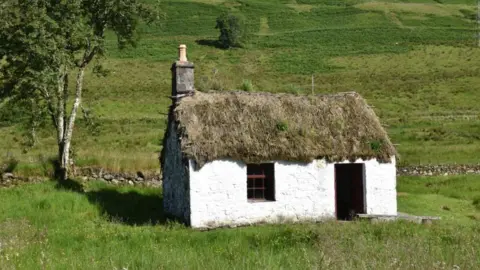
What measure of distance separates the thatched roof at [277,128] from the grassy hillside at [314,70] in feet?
8.86

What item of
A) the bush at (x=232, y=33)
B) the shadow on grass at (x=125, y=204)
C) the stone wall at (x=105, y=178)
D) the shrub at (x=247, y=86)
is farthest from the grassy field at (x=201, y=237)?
the bush at (x=232, y=33)

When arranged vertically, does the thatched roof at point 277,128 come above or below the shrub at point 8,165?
above

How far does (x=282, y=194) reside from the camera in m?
19.3

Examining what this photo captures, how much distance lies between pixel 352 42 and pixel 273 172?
83.2 m

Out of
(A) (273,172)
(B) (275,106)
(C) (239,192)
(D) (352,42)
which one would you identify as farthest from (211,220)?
(D) (352,42)

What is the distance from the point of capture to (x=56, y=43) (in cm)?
2078

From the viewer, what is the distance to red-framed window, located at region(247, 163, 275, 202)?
19.4 metres

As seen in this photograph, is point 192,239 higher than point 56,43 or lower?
lower

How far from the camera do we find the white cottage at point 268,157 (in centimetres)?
1850

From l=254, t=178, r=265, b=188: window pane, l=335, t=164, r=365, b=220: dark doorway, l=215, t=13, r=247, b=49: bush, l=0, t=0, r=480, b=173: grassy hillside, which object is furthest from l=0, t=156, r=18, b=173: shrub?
l=215, t=13, r=247, b=49: bush

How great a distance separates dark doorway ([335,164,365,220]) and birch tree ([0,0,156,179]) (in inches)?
393

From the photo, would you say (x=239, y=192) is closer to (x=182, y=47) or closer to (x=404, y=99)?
(x=182, y=47)

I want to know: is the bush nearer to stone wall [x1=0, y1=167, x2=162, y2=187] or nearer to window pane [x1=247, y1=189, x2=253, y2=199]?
stone wall [x1=0, y1=167, x2=162, y2=187]

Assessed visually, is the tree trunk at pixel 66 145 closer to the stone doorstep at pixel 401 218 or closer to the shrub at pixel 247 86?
the shrub at pixel 247 86
